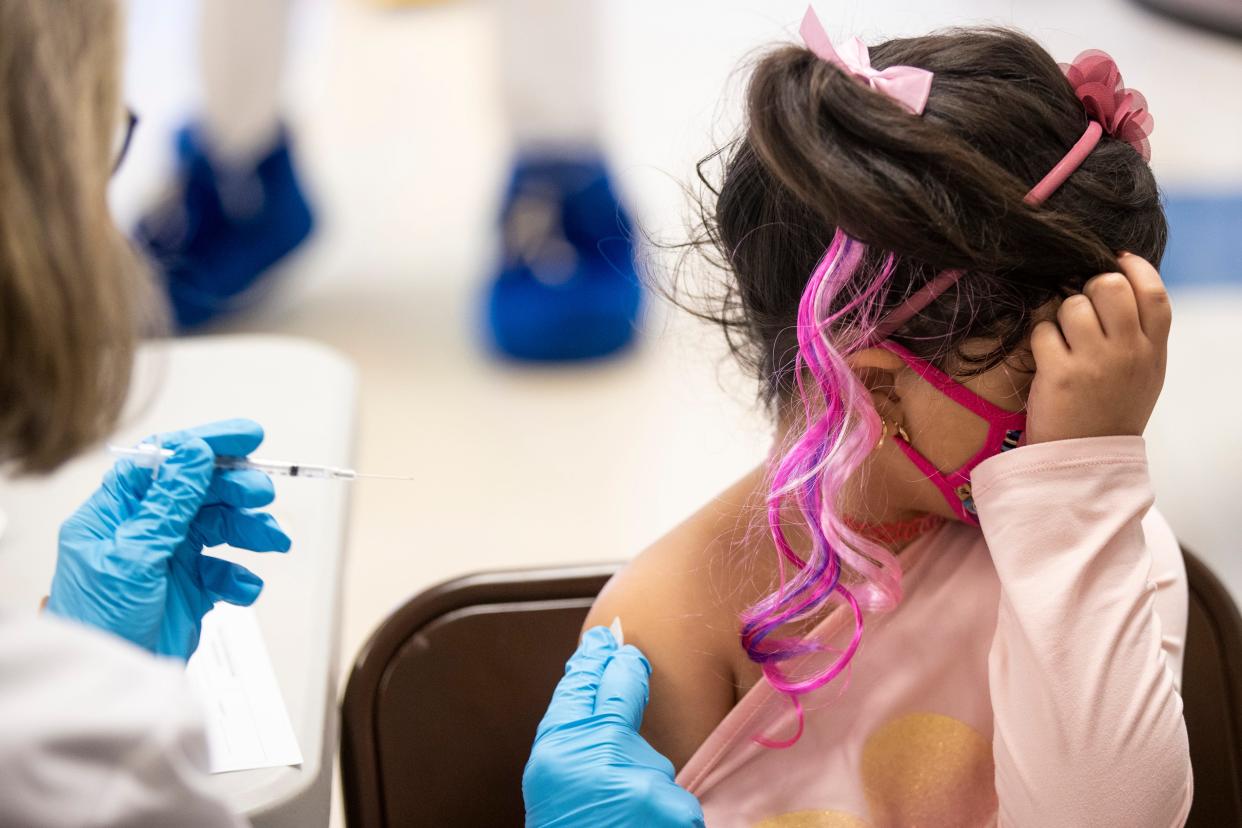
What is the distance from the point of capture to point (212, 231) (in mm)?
2898

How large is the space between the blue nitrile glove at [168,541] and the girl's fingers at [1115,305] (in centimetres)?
61

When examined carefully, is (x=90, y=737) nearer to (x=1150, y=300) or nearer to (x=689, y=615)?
(x=689, y=615)

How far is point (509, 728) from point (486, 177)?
2706 mm

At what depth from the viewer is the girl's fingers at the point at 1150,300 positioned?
2.85 ft

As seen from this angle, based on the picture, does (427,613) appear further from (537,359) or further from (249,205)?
(249,205)

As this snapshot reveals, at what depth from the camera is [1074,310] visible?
869mm

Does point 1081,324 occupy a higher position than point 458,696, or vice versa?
point 1081,324

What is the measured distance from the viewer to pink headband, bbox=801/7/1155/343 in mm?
858

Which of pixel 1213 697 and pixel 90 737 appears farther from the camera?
pixel 1213 697

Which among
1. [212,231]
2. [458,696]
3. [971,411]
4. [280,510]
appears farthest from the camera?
[212,231]

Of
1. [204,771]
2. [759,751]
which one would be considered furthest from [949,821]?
[204,771]

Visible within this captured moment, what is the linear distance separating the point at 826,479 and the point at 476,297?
2206 mm

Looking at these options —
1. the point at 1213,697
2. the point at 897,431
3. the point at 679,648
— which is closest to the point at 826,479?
the point at 897,431

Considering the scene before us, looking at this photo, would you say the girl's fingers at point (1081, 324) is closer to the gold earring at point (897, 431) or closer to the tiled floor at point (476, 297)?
the gold earring at point (897, 431)
